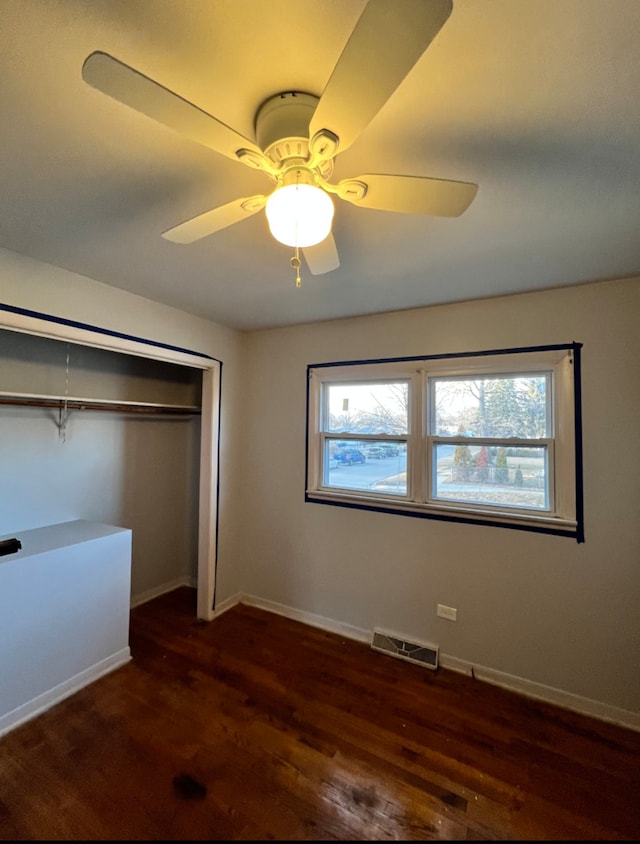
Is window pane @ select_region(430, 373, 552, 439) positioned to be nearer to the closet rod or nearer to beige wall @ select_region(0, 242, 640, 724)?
beige wall @ select_region(0, 242, 640, 724)

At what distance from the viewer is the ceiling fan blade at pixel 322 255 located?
1.37 m

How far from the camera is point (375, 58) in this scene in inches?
27.1

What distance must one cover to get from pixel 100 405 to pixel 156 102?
103 inches

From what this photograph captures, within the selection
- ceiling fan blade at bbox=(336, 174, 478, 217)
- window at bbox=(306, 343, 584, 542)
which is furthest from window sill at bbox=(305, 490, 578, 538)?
ceiling fan blade at bbox=(336, 174, 478, 217)

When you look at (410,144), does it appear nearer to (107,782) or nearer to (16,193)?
(16,193)

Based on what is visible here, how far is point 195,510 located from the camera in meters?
3.70

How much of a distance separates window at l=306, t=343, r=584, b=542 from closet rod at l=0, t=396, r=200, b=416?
135 centimetres

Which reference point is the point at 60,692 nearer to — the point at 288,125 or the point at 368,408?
the point at 368,408

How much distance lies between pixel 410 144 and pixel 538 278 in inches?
54.1

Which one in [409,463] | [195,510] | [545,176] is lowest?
[195,510]

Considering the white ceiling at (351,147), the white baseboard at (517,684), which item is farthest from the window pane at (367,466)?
the white ceiling at (351,147)

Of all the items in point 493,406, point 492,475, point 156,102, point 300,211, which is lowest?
point 492,475

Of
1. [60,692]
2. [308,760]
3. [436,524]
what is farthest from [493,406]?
[60,692]

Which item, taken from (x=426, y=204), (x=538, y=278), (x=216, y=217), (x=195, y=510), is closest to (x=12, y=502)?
(x=195, y=510)
